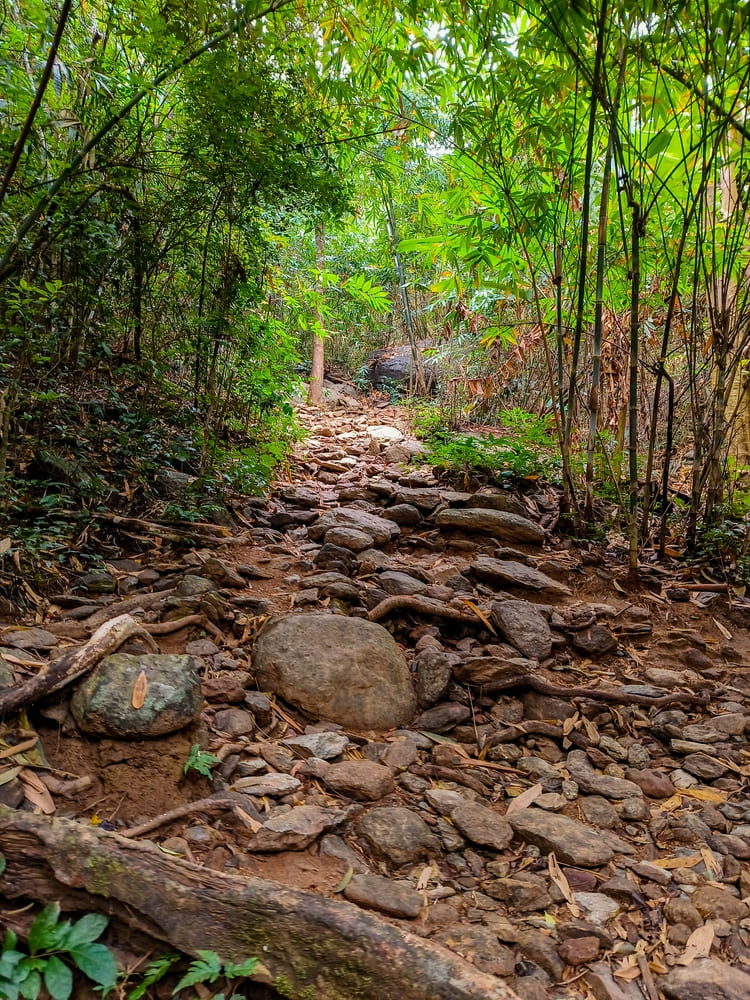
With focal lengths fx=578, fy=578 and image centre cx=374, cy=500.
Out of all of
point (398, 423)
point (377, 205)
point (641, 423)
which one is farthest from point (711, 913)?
point (377, 205)

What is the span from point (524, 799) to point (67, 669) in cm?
145

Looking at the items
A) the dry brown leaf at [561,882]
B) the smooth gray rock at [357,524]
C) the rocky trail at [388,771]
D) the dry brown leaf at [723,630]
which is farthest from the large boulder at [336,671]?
the dry brown leaf at [723,630]

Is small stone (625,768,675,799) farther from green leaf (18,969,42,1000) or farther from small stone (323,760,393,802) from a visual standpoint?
green leaf (18,969,42,1000)

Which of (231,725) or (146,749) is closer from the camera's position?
(146,749)

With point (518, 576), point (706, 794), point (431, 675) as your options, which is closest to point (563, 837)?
point (706, 794)

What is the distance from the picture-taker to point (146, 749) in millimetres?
1632

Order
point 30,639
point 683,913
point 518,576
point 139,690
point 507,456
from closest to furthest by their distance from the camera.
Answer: point 683,913, point 139,690, point 30,639, point 518,576, point 507,456

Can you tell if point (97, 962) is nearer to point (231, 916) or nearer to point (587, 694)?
point (231, 916)

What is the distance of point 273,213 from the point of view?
3658 mm

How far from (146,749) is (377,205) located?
25.9 feet

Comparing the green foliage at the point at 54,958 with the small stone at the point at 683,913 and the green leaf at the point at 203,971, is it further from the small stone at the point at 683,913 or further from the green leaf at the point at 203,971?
the small stone at the point at 683,913

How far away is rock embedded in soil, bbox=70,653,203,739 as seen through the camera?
5.31ft

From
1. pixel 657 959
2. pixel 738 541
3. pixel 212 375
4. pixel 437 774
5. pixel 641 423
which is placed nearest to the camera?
pixel 657 959

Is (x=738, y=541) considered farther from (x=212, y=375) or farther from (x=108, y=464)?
(x=108, y=464)
